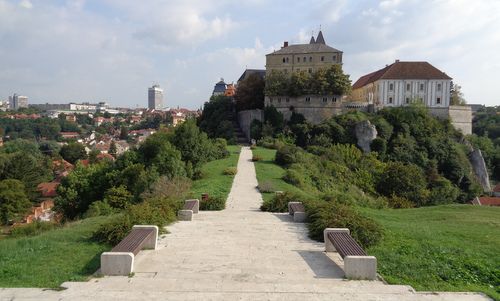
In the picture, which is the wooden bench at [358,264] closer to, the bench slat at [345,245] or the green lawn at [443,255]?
the bench slat at [345,245]

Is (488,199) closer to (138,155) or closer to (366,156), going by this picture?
(366,156)

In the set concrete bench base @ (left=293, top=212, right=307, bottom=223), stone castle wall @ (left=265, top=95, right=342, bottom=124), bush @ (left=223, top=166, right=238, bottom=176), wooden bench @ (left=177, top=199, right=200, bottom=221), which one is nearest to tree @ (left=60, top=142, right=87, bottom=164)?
stone castle wall @ (left=265, top=95, right=342, bottom=124)

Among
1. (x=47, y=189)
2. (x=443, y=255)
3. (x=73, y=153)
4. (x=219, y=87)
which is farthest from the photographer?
(x=219, y=87)

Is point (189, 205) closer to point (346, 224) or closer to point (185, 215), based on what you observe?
point (185, 215)

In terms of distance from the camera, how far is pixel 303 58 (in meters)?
53.5

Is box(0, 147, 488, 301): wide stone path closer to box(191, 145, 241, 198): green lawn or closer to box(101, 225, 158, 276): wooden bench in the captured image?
box(101, 225, 158, 276): wooden bench

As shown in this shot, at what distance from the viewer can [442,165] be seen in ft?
136

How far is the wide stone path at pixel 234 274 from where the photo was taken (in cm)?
618

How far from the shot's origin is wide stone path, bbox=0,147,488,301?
6.18m

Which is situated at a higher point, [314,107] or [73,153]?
[314,107]

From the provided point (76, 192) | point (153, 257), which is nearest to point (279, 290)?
point (153, 257)

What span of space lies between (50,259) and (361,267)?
5.50 metres

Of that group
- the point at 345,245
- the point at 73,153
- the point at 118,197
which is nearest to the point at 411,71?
the point at 118,197

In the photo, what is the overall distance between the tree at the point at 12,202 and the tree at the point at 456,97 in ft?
160
